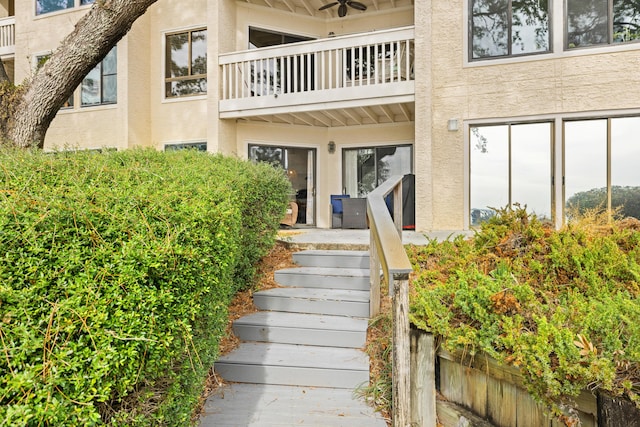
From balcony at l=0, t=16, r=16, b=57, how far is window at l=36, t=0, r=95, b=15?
1.37 meters

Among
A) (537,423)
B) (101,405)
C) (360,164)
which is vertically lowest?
(537,423)

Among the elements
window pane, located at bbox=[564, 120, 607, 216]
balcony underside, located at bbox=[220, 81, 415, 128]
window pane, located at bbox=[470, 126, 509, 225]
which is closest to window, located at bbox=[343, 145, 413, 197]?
balcony underside, located at bbox=[220, 81, 415, 128]

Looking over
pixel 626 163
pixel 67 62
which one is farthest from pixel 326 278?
pixel 626 163

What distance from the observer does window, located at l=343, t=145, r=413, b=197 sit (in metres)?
10.2

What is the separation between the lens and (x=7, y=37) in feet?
40.2

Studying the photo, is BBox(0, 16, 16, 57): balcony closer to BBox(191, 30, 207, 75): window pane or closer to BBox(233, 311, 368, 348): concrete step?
BBox(191, 30, 207, 75): window pane

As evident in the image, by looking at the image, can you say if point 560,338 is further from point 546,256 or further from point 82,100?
point 82,100

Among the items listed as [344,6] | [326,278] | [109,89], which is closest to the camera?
[326,278]

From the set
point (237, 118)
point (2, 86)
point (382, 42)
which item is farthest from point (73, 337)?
point (237, 118)

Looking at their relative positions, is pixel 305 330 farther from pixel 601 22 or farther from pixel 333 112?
pixel 601 22

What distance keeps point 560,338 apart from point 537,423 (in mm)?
512

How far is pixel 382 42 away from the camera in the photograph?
827 centimetres

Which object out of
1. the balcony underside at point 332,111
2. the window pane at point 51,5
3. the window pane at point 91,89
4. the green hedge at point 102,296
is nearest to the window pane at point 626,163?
the balcony underside at point 332,111

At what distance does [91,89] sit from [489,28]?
33.9 ft
